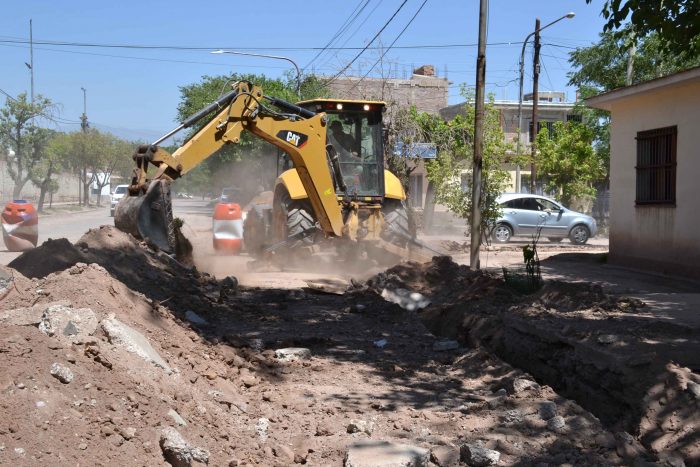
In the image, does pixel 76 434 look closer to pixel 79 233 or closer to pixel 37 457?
pixel 37 457

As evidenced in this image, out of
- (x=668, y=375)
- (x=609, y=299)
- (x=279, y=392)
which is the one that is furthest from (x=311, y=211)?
(x=668, y=375)

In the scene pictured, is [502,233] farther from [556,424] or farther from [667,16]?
[556,424]

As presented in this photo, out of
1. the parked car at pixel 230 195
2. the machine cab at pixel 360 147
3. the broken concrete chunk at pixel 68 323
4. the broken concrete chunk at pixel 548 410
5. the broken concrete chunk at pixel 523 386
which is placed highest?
the machine cab at pixel 360 147

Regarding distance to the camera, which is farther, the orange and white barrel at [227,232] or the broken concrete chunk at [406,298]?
the orange and white barrel at [227,232]

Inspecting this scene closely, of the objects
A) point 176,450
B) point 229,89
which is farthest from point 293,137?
point 229,89

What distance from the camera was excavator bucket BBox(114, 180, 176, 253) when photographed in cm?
1247

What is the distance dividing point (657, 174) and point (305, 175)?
666 cm

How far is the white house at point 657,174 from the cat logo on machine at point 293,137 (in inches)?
250

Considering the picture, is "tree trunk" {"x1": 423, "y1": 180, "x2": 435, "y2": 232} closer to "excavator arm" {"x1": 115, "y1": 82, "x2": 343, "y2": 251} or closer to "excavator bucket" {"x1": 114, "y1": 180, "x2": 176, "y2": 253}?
"excavator arm" {"x1": 115, "y1": 82, "x2": 343, "y2": 251}

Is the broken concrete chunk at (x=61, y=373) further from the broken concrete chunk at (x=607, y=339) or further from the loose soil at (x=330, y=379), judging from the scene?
the broken concrete chunk at (x=607, y=339)

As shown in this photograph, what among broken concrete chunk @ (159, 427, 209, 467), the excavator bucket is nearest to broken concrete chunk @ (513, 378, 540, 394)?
broken concrete chunk @ (159, 427, 209, 467)

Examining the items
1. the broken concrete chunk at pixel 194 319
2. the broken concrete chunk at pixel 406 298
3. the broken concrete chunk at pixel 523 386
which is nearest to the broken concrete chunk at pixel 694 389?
the broken concrete chunk at pixel 523 386

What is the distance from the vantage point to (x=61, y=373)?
190 inches

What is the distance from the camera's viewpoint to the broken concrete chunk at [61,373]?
4.81 meters
